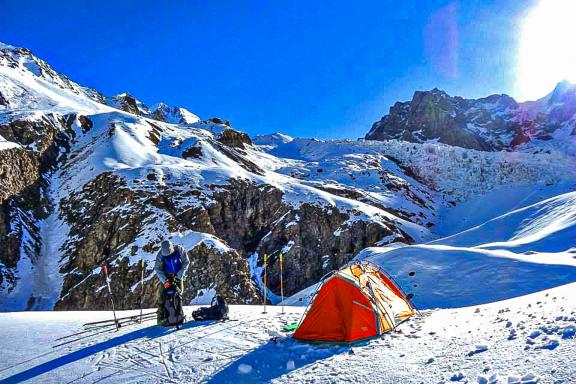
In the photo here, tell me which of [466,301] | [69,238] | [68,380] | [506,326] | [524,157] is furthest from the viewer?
[524,157]

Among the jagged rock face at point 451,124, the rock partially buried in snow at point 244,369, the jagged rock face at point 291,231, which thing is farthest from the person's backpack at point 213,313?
the jagged rock face at point 451,124

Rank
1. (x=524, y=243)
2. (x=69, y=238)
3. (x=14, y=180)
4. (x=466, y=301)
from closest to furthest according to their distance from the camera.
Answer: (x=466, y=301), (x=524, y=243), (x=69, y=238), (x=14, y=180)

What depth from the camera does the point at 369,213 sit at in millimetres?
60281

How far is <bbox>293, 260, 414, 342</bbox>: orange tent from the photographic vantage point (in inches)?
370

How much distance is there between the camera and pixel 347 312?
966cm

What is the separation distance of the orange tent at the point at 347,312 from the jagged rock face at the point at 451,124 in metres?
163

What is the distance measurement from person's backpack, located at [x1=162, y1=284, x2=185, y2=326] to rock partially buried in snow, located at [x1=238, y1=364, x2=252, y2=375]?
4629 mm

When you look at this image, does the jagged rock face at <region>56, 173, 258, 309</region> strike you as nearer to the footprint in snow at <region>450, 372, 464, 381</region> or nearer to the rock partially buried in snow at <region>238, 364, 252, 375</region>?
the rock partially buried in snow at <region>238, 364, 252, 375</region>

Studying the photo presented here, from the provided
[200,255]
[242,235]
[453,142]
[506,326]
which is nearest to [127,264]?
[200,255]

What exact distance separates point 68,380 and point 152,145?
67.3 m

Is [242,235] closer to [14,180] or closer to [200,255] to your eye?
[200,255]

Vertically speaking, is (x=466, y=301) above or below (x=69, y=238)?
below

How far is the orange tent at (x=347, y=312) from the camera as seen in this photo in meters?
9.41

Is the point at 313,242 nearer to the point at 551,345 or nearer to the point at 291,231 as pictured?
the point at 291,231
